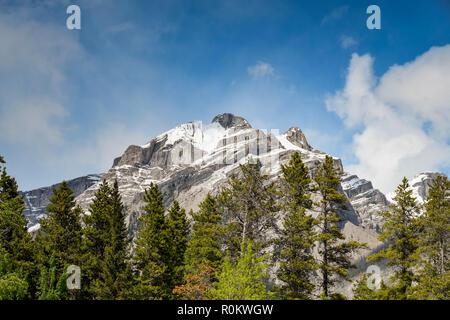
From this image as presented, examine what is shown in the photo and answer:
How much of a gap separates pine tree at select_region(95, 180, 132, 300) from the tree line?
0.09 m

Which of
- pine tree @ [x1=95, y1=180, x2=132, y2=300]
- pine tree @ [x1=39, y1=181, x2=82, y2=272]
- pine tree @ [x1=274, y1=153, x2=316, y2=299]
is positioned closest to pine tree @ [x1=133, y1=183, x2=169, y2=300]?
pine tree @ [x1=95, y1=180, x2=132, y2=300]

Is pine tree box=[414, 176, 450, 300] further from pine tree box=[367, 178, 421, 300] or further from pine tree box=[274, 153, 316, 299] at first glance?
pine tree box=[274, 153, 316, 299]

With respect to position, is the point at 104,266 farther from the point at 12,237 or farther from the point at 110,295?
the point at 12,237

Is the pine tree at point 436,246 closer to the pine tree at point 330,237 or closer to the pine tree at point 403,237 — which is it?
the pine tree at point 403,237

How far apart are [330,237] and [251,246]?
26.0 feet

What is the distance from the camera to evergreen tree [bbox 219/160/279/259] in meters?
24.1

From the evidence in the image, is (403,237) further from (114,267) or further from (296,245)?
(114,267)

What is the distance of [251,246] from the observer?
17.1 metres

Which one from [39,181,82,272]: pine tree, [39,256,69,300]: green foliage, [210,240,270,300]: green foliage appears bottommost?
[39,256,69,300]: green foliage

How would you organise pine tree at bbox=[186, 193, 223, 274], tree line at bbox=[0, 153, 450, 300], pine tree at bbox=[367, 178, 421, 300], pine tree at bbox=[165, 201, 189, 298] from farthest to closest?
pine tree at bbox=[186, 193, 223, 274] → pine tree at bbox=[165, 201, 189, 298] → pine tree at bbox=[367, 178, 421, 300] → tree line at bbox=[0, 153, 450, 300]

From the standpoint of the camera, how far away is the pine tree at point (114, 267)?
29.0 metres

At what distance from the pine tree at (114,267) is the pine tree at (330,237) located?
59.2 ft

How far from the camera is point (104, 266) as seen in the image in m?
29.6

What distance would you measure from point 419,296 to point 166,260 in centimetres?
2176
